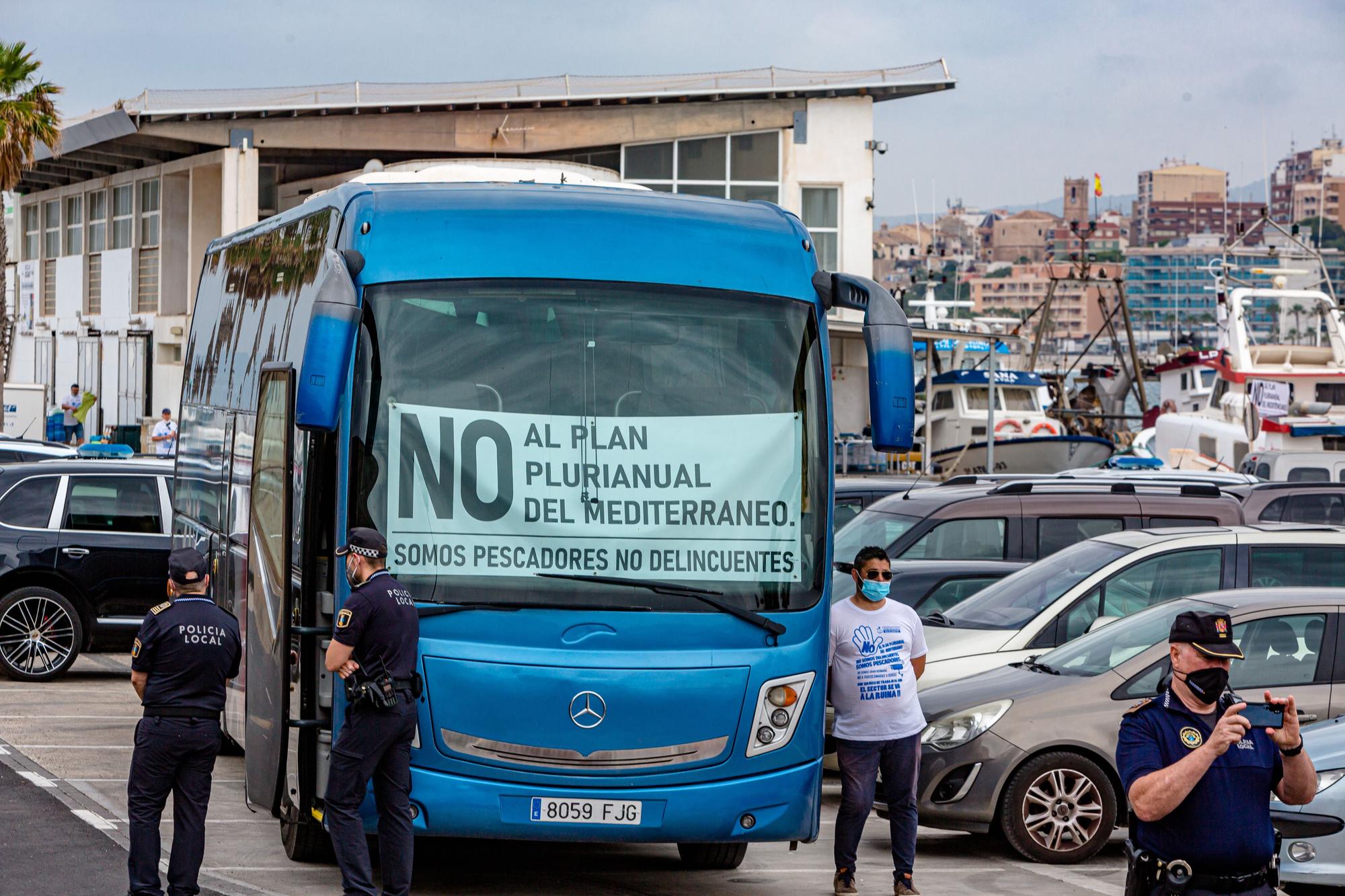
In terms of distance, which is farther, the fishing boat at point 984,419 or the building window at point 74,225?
the building window at point 74,225

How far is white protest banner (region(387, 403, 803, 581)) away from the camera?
8.13 meters

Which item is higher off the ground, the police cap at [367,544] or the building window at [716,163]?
the building window at [716,163]

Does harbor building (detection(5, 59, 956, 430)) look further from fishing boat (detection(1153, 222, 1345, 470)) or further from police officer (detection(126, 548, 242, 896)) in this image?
police officer (detection(126, 548, 242, 896))

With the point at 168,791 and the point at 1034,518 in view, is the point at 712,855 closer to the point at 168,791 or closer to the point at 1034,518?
the point at 168,791

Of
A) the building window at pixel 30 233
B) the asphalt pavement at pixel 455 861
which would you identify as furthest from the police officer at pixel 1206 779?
the building window at pixel 30 233

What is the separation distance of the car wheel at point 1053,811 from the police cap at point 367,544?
4.13 metres

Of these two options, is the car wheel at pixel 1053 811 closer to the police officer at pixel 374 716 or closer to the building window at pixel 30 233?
the police officer at pixel 374 716

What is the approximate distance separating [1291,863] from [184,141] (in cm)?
3821

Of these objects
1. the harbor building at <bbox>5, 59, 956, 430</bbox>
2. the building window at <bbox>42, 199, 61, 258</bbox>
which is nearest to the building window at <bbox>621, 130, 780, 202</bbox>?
the harbor building at <bbox>5, 59, 956, 430</bbox>

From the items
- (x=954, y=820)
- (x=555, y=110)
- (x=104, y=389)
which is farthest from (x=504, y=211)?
(x=104, y=389)

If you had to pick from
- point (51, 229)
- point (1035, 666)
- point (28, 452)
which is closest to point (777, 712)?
point (1035, 666)

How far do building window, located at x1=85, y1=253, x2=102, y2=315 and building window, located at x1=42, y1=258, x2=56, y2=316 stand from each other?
3417 millimetres

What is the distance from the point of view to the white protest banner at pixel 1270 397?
29469 mm

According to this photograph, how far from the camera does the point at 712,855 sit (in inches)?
378
